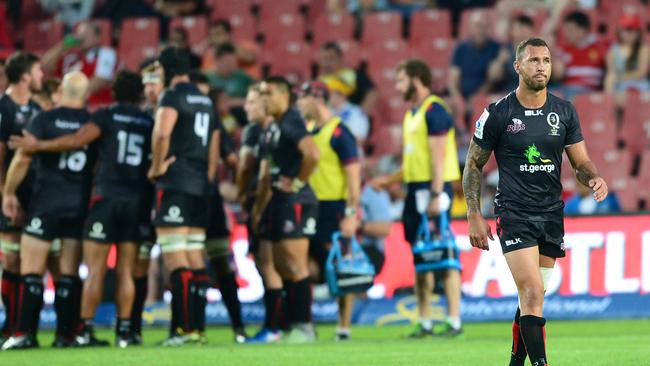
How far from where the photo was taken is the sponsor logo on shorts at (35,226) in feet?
37.4

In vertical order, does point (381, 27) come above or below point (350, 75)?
above

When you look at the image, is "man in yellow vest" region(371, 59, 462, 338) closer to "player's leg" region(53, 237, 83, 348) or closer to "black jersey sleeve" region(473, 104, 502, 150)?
"player's leg" region(53, 237, 83, 348)

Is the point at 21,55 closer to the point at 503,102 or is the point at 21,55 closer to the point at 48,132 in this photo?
the point at 48,132

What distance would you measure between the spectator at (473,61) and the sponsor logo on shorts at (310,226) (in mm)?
6043

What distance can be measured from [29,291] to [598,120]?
8301 mm

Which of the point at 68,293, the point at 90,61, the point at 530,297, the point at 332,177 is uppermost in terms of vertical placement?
the point at 90,61

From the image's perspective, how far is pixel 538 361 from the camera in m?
7.55

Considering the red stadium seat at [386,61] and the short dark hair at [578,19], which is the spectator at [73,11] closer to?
the red stadium seat at [386,61]

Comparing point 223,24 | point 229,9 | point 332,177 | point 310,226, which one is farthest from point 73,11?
point 310,226

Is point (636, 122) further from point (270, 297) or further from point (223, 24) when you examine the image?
point (270, 297)

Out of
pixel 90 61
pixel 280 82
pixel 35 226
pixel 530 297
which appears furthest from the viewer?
pixel 90 61

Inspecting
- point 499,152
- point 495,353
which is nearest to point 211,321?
point 495,353

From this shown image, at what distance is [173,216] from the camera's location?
36.3ft

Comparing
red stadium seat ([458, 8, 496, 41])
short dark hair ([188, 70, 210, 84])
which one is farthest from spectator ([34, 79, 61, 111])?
red stadium seat ([458, 8, 496, 41])
